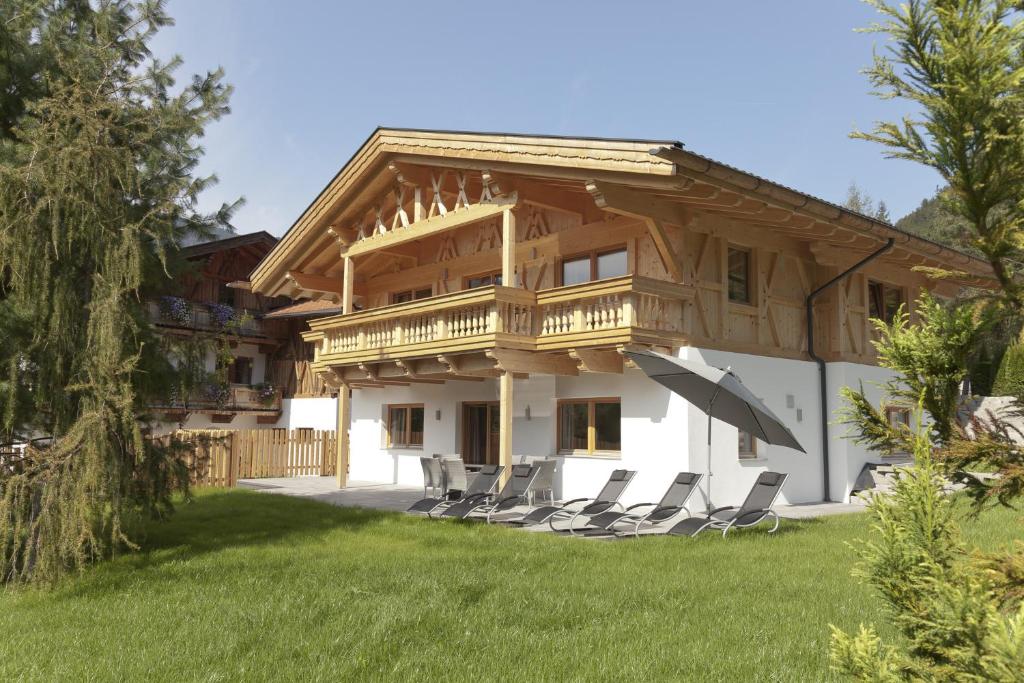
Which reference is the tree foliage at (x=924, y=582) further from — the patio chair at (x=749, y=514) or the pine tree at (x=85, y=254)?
the patio chair at (x=749, y=514)

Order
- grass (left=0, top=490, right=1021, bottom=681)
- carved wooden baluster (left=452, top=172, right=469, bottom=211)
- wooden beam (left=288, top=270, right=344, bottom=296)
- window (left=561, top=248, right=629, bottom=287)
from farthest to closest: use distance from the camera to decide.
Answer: wooden beam (left=288, top=270, right=344, bottom=296) → carved wooden baluster (left=452, top=172, right=469, bottom=211) → window (left=561, top=248, right=629, bottom=287) → grass (left=0, top=490, right=1021, bottom=681)

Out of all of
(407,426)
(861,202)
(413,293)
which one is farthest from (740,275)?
(861,202)

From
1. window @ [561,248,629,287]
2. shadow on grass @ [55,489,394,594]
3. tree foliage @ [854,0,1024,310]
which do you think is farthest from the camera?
window @ [561,248,629,287]

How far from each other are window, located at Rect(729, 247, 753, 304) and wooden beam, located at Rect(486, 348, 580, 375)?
331 centimetres

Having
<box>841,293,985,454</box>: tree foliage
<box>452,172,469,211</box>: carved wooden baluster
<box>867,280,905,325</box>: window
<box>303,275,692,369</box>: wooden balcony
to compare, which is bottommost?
<box>841,293,985,454</box>: tree foliage

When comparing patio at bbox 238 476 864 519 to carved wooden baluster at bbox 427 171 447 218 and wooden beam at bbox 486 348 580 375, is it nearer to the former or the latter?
wooden beam at bbox 486 348 580 375

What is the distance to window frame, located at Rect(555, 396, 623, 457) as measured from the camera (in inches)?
579

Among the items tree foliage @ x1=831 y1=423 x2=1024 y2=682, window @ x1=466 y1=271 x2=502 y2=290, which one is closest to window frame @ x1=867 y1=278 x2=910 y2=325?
window @ x1=466 y1=271 x2=502 y2=290

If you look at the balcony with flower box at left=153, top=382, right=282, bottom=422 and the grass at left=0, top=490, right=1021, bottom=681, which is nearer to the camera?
the grass at left=0, top=490, right=1021, bottom=681

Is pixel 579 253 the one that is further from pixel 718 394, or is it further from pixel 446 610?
pixel 446 610

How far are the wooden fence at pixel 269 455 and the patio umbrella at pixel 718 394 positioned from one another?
11520 millimetres

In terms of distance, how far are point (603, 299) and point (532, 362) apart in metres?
1.92

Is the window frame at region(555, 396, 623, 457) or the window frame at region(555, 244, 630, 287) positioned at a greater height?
the window frame at region(555, 244, 630, 287)

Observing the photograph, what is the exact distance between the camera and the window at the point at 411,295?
20362 millimetres
